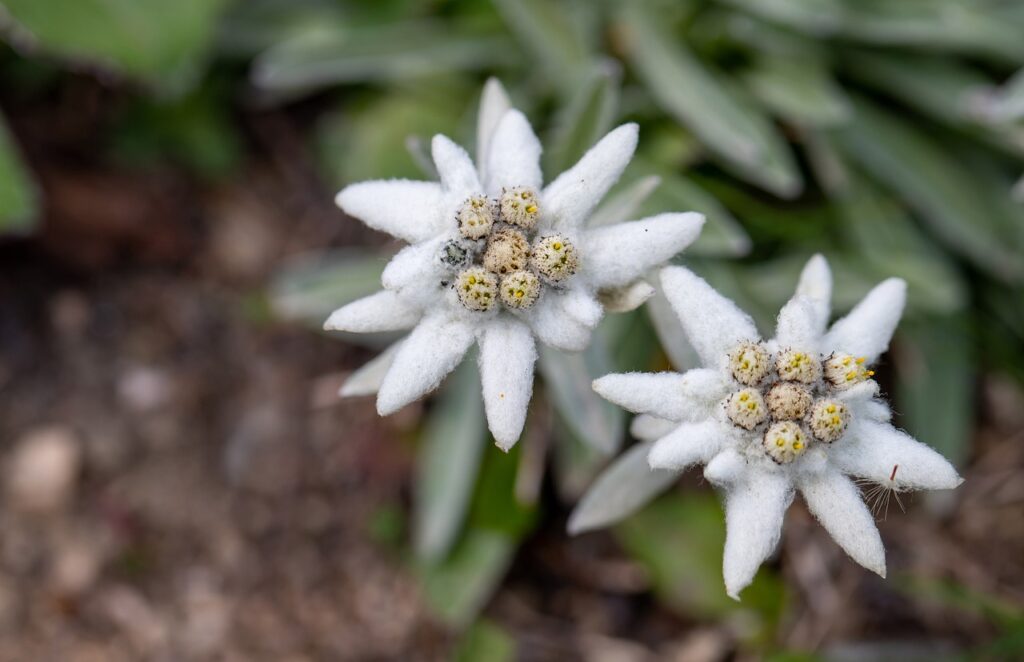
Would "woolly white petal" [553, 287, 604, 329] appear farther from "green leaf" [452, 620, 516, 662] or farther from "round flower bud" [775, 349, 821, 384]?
"green leaf" [452, 620, 516, 662]

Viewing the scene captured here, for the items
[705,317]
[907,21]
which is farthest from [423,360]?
[907,21]

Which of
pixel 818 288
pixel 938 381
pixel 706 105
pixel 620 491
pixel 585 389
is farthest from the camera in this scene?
pixel 938 381

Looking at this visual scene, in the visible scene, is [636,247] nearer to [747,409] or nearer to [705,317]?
[705,317]

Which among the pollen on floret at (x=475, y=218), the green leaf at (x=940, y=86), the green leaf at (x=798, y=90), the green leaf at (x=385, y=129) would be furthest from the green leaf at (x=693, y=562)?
the pollen on floret at (x=475, y=218)

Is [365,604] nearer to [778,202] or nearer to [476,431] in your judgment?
[476,431]

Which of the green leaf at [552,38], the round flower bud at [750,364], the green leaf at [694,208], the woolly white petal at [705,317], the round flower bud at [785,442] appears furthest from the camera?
the green leaf at [552,38]

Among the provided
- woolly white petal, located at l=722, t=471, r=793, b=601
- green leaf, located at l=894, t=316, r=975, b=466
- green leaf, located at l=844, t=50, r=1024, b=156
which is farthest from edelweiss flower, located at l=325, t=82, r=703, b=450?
green leaf, located at l=894, t=316, r=975, b=466

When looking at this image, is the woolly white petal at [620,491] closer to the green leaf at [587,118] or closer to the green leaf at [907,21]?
the green leaf at [587,118]
